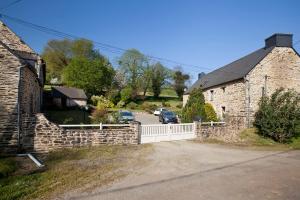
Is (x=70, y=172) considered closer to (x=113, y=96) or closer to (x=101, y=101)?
(x=101, y=101)

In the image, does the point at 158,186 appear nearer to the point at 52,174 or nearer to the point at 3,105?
the point at 52,174

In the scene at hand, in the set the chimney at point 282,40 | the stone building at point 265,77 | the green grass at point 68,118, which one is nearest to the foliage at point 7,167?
the green grass at point 68,118

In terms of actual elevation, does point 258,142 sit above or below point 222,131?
below

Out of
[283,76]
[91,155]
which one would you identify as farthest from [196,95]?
[91,155]

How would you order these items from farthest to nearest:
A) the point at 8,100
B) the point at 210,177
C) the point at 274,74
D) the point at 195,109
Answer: the point at 274,74 < the point at 195,109 < the point at 8,100 < the point at 210,177

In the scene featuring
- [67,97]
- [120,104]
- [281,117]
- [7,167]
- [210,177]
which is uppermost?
[67,97]

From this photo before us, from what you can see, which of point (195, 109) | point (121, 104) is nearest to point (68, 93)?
point (121, 104)

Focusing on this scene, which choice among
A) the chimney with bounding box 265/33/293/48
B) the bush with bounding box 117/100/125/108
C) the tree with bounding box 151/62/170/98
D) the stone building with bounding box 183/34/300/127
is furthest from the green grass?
the tree with bounding box 151/62/170/98

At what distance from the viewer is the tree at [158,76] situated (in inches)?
2476

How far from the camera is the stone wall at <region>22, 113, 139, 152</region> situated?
12.0 metres

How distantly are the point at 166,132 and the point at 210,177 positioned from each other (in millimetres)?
7415

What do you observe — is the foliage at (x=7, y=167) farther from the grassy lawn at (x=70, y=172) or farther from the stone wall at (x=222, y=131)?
the stone wall at (x=222, y=131)

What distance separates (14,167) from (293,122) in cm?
1682

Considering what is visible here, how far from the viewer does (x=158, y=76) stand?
63.4m
